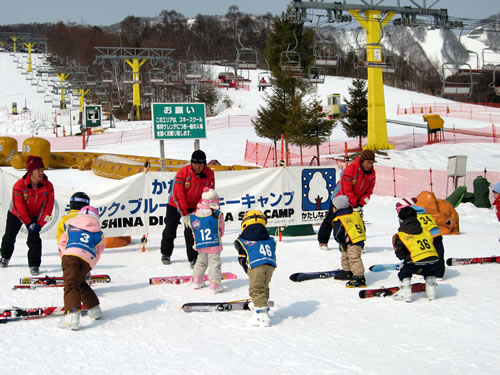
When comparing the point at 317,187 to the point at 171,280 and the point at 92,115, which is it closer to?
the point at 171,280

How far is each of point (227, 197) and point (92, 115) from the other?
28.7 metres

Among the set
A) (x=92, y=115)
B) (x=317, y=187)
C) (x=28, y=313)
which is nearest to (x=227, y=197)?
(x=317, y=187)

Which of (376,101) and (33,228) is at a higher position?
(376,101)

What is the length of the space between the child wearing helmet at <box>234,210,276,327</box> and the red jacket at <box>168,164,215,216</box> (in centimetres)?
273

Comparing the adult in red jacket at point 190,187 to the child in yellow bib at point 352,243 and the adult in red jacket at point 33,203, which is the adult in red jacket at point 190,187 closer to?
the adult in red jacket at point 33,203

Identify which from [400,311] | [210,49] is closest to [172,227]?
[400,311]

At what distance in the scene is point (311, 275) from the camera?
26.4 ft

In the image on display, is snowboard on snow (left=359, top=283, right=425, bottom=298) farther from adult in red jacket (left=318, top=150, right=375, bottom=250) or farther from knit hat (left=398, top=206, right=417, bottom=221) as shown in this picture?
adult in red jacket (left=318, top=150, right=375, bottom=250)

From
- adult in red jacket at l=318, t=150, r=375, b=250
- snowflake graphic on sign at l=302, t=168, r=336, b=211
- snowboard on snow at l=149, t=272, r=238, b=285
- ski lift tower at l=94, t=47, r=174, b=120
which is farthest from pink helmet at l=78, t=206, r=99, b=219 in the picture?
ski lift tower at l=94, t=47, r=174, b=120

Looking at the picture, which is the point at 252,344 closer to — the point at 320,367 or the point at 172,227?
the point at 320,367

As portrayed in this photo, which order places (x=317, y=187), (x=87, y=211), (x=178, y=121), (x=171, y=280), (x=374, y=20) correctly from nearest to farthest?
(x=87, y=211) → (x=171, y=280) → (x=317, y=187) → (x=178, y=121) → (x=374, y=20)

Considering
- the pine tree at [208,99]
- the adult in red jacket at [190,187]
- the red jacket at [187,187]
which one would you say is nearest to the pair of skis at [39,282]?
the adult in red jacket at [190,187]

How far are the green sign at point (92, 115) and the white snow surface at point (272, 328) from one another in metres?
28.2

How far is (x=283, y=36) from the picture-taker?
139 feet
